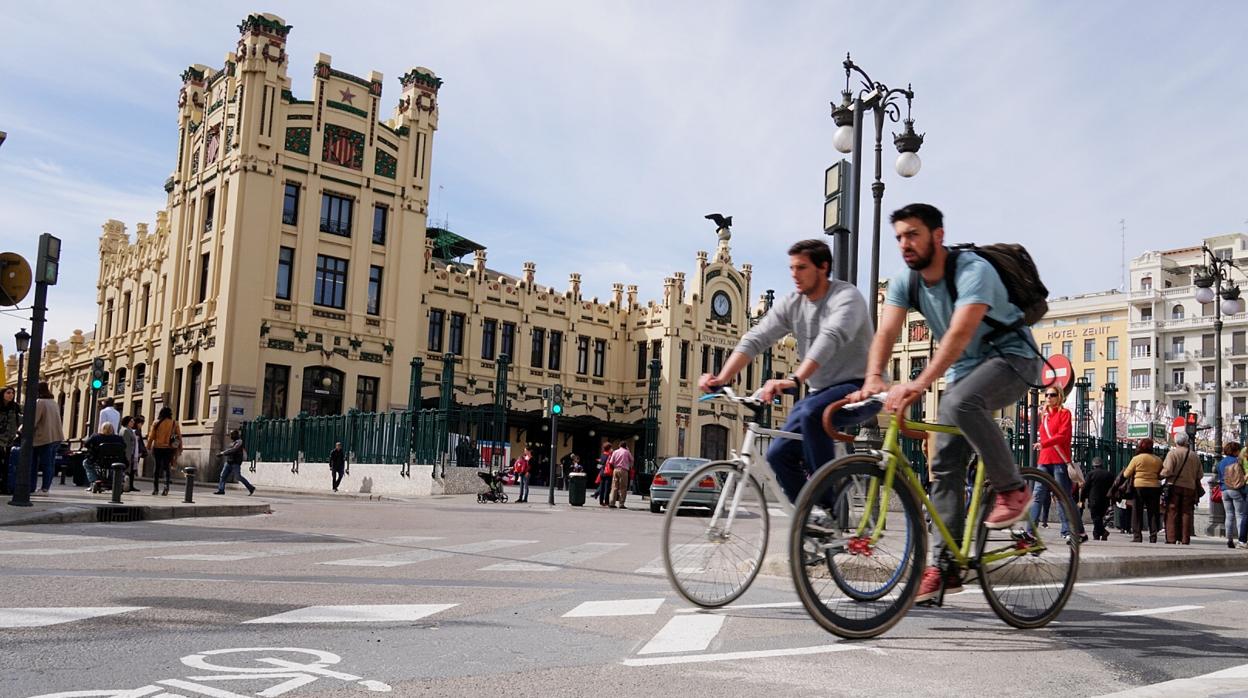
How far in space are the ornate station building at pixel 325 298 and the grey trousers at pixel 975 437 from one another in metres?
36.6

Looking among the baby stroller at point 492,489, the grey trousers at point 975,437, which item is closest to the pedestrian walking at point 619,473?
the baby stroller at point 492,489

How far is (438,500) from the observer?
2673 centimetres

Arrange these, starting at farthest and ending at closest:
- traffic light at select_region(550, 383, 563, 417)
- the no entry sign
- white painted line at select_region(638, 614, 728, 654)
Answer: traffic light at select_region(550, 383, 563, 417) → the no entry sign → white painted line at select_region(638, 614, 728, 654)

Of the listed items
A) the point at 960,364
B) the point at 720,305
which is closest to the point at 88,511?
the point at 960,364

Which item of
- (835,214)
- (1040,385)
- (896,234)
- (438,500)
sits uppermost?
(835,214)

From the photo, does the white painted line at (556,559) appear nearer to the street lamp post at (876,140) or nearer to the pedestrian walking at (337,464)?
the street lamp post at (876,140)

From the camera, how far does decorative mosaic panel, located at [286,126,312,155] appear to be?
1604 inches

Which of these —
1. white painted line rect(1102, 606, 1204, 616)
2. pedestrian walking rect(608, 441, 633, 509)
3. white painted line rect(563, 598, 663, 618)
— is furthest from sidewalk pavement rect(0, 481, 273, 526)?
pedestrian walking rect(608, 441, 633, 509)

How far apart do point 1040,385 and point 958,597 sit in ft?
6.89

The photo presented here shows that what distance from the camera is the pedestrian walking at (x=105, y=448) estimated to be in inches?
717

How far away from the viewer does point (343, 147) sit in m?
42.1

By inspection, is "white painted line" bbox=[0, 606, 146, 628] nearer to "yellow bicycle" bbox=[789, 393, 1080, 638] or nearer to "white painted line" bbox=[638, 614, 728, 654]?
"white painted line" bbox=[638, 614, 728, 654]

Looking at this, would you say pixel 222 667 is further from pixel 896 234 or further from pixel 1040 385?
pixel 1040 385

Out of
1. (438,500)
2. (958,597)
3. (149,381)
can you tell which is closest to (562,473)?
(149,381)
